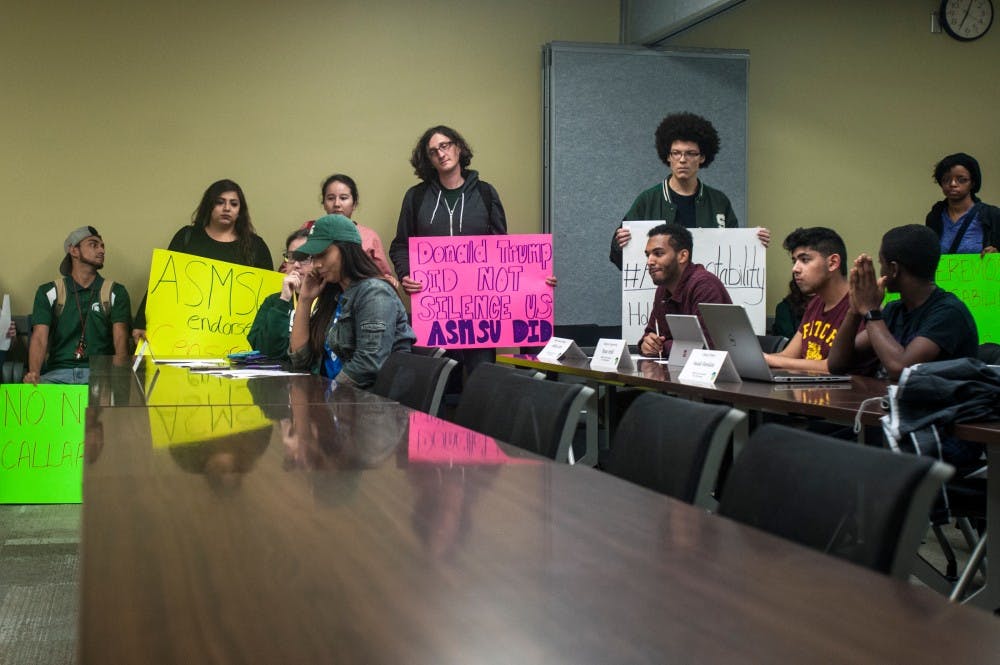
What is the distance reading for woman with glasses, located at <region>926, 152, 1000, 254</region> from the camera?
20.1 feet

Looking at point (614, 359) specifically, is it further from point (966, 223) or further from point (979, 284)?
point (966, 223)

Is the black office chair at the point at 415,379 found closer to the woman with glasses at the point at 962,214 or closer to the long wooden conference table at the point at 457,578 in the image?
the long wooden conference table at the point at 457,578

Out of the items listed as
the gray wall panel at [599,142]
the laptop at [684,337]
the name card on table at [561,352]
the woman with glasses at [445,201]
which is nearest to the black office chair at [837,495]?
the laptop at [684,337]

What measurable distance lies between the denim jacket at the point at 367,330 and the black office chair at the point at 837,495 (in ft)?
8.15

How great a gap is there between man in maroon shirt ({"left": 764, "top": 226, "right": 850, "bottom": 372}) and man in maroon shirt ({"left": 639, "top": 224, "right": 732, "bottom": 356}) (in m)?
0.48

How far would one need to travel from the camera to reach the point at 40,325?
19.7 ft

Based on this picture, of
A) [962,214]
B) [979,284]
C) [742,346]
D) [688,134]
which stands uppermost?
[688,134]

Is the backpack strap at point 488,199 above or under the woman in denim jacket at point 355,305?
above

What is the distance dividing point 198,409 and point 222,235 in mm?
3600

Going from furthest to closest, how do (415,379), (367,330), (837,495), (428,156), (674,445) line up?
1. (428,156)
2. (367,330)
3. (415,379)
4. (674,445)
5. (837,495)

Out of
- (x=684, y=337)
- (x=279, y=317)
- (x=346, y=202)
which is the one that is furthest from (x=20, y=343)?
(x=684, y=337)

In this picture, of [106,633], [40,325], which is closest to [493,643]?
[106,633]

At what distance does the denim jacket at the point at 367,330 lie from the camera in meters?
3.90

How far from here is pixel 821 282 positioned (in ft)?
13.9
